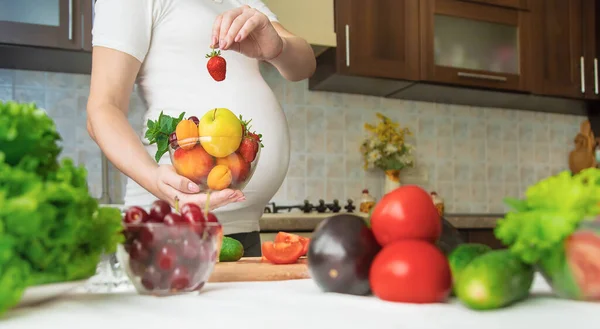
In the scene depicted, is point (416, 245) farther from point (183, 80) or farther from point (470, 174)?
point (470, 174)

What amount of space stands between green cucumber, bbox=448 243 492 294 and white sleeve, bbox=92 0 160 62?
0.86 metres

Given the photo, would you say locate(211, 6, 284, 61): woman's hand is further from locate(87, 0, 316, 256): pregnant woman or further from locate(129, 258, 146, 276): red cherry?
locate(129, 258, 146, 276): red cherry

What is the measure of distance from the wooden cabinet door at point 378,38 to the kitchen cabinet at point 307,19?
0.32ft

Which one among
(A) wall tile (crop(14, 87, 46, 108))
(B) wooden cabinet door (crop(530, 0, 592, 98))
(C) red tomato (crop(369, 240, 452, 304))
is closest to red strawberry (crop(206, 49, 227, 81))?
(C) red tomato (crop(369, 240, 452, 304))

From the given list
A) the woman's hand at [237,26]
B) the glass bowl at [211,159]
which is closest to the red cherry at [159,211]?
the glass bowl at [211,159]

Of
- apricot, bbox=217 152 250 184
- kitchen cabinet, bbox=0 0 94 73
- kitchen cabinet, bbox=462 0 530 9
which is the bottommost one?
apricot, bbox=217 152 250 184

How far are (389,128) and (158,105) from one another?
174 cm

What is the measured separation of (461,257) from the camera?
519 mm

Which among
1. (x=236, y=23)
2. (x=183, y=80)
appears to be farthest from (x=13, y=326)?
(x=183, y=80)

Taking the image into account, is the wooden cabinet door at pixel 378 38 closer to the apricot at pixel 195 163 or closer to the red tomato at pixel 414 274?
the apricot at pixel 195 163

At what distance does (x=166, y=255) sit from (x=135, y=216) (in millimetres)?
58

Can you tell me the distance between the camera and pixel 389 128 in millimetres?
2900

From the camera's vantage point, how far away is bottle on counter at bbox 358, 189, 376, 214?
2.70m

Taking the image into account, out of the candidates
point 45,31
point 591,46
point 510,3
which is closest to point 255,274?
point 45,31
